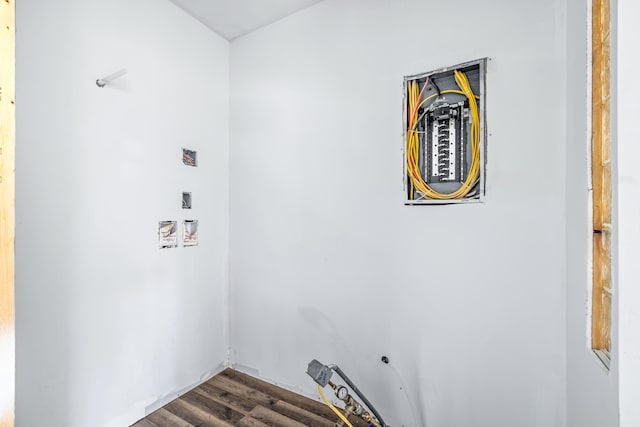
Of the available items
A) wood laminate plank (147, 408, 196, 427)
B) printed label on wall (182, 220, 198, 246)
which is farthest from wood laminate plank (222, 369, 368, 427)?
printed label on wall (182, 220, 198, 246)

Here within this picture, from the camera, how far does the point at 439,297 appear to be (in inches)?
66.1

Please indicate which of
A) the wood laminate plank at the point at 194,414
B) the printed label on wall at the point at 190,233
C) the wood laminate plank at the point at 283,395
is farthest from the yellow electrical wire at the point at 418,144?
the wood laminate plank at the point at 194,414

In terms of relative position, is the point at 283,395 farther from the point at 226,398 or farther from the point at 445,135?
the point at 445,135

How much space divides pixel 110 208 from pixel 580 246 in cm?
234

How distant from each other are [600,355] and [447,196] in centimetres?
90

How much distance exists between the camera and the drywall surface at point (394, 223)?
144cm

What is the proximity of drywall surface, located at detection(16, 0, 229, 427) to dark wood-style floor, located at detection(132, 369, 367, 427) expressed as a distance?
133mm

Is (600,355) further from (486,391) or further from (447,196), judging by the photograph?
(447,196)

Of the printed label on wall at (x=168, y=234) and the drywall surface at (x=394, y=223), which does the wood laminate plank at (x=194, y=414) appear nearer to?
the drywall surface at (x=394, y=223)

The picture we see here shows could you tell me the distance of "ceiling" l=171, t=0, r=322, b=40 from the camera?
6.98ft

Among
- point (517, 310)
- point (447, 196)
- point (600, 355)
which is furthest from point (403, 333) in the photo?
point (600, 355)

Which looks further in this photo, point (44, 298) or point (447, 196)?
point (447, 196)
